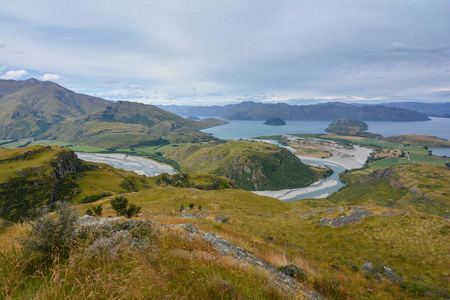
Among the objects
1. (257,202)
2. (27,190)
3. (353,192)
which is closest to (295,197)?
(353,192)

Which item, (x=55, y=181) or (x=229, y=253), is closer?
(x=229, y=253)

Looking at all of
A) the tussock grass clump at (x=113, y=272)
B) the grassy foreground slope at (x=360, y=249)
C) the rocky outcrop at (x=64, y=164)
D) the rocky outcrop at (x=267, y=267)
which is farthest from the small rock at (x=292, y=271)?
the rocky outcrop at (x=64, y=164)

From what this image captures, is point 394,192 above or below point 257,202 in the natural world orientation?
below

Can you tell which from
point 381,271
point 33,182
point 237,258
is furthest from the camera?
point 33,182

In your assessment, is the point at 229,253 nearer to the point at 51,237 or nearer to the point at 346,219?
the point at 51,237

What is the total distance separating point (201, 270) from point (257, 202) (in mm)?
54059

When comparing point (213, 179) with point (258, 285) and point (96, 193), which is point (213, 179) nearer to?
point (96, 193)

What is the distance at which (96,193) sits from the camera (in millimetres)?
97875

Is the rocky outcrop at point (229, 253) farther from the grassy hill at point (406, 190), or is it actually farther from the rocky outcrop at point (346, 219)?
the grassy hill at point (406, 190)

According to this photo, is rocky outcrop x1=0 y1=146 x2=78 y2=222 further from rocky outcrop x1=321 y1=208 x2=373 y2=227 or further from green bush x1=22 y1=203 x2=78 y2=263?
rocky outcrop x1=321 y1=208 x2=373 y2=227

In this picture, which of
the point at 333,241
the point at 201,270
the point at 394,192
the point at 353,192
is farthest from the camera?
the point at 353,192

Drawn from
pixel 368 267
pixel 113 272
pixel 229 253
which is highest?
pixel 113 272

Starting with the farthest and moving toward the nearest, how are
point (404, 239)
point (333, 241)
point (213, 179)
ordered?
point (213, 179) < point (333, 241) < point (404, 239)

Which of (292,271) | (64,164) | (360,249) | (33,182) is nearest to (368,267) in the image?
(360,249)
